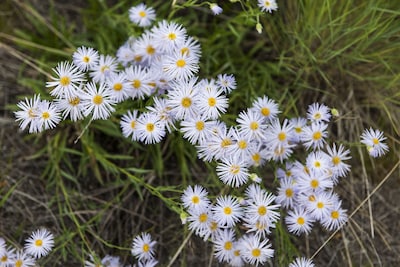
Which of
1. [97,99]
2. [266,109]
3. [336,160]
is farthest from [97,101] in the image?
[336,160]

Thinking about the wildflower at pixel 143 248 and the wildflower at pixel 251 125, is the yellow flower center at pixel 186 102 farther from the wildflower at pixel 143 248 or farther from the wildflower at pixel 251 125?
the wildflower at pixel 143 248

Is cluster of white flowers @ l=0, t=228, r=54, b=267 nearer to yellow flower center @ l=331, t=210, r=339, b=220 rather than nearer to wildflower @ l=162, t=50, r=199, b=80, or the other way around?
wildflower @ l=162, t=50, r=199, b=80

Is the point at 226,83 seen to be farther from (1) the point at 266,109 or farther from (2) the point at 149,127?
(2) the point at 149,127

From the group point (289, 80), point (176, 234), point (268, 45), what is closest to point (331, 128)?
point (289, 80)

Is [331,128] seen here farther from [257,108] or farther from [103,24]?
[103,24]

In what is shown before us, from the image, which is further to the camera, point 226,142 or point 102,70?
point 102,70

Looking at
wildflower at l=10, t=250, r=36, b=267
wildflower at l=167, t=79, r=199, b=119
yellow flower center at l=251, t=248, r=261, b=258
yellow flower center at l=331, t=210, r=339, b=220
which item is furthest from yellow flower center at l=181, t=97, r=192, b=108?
wildflower at l=10, t=250, r=36, b=267
